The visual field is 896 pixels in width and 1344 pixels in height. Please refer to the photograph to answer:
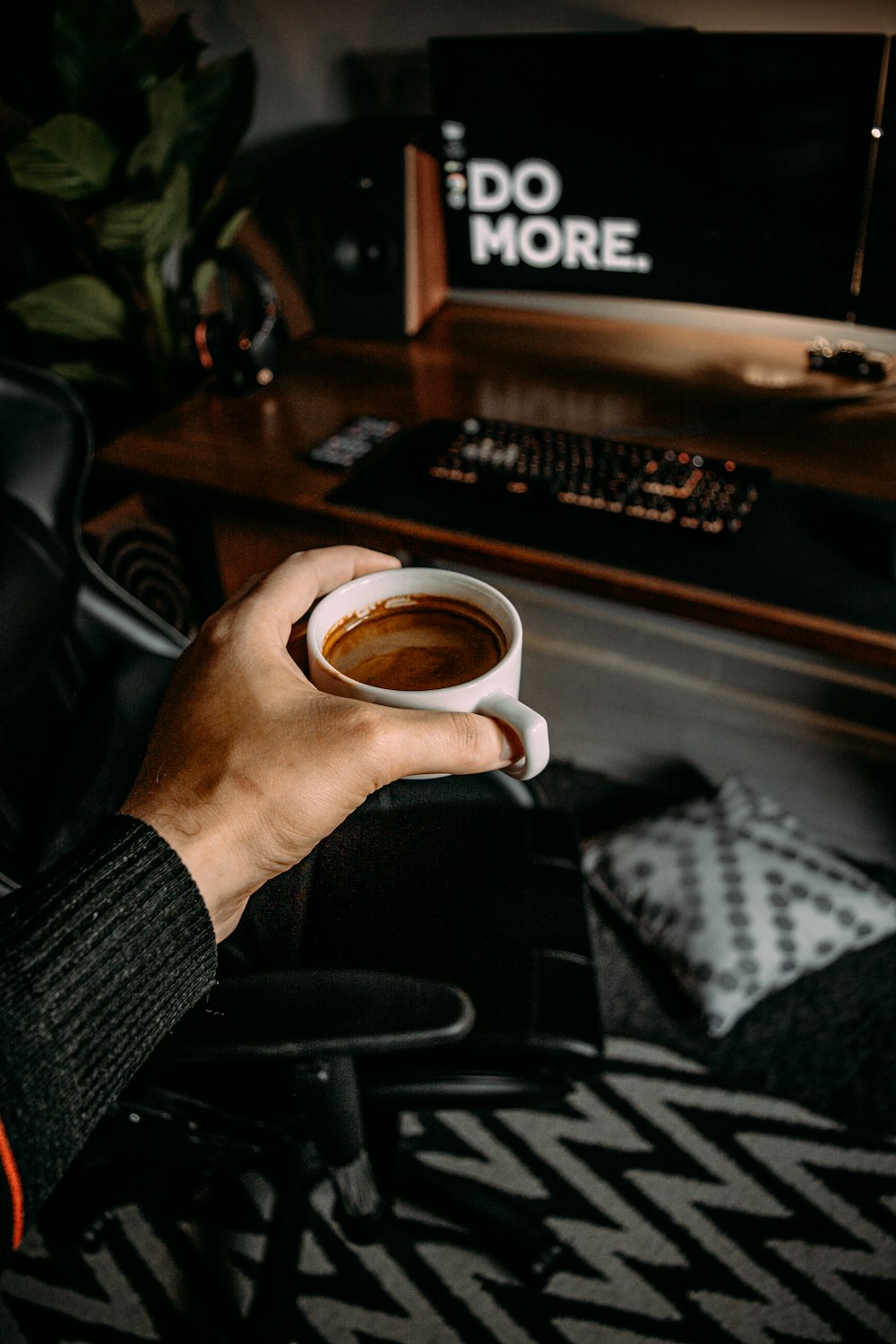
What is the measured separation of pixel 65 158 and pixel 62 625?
0.86 meters

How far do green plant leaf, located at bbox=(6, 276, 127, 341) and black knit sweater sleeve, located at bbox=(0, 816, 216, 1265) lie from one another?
130cm

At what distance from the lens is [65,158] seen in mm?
1263

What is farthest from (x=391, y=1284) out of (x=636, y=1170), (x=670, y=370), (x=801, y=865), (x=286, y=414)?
(x=670, y=370)

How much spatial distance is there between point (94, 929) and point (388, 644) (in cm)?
17

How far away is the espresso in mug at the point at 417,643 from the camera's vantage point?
38 centimetres

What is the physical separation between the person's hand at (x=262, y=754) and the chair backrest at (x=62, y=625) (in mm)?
123

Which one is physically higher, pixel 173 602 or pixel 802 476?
pixel 802 476

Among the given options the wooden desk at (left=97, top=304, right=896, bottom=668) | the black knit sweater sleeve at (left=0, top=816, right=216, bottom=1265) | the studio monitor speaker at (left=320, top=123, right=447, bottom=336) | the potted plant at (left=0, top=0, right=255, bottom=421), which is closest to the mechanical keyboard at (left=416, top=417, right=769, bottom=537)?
the wooden desk at (left=97, top=304, right=896, bottom=668)

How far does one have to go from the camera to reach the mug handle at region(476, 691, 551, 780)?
0.35 meters

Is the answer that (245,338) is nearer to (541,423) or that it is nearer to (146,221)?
(146,221)

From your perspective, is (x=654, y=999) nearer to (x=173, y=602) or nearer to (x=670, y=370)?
(x=670, y=370)

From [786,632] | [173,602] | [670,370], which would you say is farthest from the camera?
[173,602]

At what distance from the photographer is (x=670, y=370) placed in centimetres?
140

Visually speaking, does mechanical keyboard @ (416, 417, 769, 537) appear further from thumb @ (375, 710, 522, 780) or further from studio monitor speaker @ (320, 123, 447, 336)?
thumb @ (375, 710, 522, 780)
